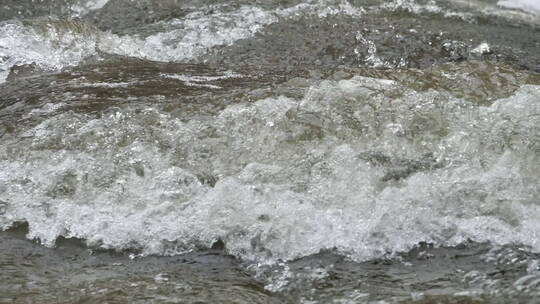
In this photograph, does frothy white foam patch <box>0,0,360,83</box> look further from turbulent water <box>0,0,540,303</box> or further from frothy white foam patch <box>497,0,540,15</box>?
frothy white foam patch <box>497,0,540,15</box>

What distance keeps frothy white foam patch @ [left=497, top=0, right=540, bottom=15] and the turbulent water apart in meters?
2.79

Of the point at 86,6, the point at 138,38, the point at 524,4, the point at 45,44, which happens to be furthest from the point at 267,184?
the point at 524,4

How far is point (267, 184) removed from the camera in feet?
9.70

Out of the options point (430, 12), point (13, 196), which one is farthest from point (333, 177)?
point (430, 12)

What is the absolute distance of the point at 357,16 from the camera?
5.16 metres

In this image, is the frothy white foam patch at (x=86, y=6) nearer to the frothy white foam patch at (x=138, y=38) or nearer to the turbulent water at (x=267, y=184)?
the frothy white foam patch at (x=138, y=38)

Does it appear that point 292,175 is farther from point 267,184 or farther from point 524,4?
point 524,4

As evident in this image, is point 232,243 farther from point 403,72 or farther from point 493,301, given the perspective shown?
point 403,72

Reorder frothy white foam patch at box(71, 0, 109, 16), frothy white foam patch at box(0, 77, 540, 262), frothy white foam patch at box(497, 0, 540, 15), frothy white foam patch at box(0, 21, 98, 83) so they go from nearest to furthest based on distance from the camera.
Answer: frothy white foam patch at box(0, 77, 540, 262)
frothy white foam patch at box(0, 21, 98, 83)
frothy white foam patch at box(71, 0, 109, 16)
frothy white foam patch at box(497, 0, 540, 15)

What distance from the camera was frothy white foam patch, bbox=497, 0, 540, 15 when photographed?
6031 mm

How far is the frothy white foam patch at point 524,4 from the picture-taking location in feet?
19.8

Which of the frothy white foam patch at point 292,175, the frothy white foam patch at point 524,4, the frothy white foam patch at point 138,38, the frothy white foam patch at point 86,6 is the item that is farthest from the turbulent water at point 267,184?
the frothy white foam patch at point 524,4

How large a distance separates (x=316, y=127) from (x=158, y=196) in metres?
0.76

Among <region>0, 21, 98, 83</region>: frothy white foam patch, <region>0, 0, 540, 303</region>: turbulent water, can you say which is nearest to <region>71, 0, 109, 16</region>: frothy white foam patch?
<region>0, 21, 98, 83</region>: frothy white foam patch
